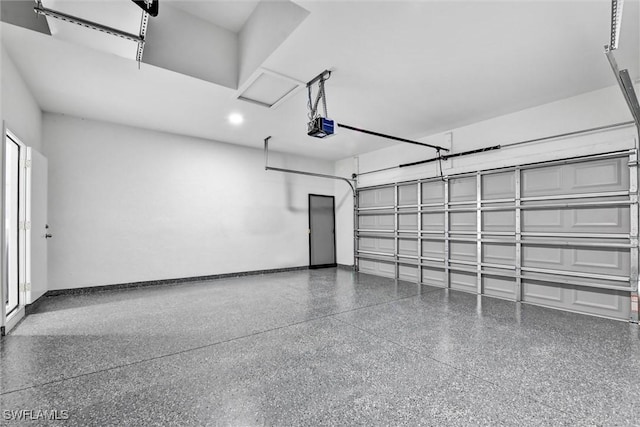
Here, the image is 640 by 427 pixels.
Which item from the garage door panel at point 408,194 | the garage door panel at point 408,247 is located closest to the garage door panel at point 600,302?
the garage door panel at point 408,247

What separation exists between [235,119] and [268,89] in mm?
1346

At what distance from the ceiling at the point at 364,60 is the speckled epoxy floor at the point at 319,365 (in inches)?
118

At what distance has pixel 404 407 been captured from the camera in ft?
6.17

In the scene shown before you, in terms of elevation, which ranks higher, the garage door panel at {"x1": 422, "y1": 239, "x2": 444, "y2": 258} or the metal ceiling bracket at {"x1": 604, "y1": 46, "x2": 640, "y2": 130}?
the metal ceiling bracket at {"x1": 604, "y1": 46, "x2": 640, "y2": 130}

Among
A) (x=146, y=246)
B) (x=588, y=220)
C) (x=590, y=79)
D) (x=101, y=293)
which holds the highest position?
(x=590, y=79)

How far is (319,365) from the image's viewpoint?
2438 mm

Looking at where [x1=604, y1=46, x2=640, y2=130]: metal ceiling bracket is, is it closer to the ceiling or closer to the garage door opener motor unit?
the ceiling

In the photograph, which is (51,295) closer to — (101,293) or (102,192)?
(101,293)

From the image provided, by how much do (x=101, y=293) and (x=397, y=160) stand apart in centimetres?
634

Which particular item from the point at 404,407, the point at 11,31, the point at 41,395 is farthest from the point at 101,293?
the point at 404,407

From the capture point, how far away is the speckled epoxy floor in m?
1.84

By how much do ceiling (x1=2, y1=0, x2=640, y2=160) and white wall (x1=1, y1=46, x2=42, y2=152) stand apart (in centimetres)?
13

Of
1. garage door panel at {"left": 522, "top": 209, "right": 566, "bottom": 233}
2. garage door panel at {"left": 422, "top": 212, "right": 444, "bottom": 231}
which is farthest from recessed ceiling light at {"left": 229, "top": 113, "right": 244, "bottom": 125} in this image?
garage door panel at {"left": 522, "top": 209, "right": 566, "bottom": 233}

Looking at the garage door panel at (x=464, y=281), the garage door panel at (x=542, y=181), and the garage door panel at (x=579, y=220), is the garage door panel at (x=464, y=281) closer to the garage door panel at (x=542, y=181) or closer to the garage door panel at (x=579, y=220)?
the garage door panel at (x=579, y=220)
